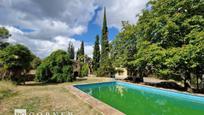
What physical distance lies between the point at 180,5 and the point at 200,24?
6.69ft

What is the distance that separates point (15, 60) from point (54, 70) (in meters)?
4.59

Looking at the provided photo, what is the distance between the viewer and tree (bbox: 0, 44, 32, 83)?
14406 millimetres

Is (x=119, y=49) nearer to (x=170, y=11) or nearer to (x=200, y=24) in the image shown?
(x=170, y=11)

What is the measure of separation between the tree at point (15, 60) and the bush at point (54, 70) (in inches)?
86.2

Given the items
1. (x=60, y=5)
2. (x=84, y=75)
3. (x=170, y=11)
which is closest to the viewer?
(x=170, y=11)

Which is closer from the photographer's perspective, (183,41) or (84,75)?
(183,41)

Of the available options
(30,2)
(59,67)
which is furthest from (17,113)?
(59,67)

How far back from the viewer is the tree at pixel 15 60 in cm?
1441

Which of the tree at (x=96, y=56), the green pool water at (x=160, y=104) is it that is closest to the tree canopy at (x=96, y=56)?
the tree at (x=96, y=56)

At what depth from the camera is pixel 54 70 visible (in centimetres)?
1828

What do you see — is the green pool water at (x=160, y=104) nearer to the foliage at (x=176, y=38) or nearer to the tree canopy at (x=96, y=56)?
the foliage at (x=176, y=38)

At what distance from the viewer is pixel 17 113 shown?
379cm

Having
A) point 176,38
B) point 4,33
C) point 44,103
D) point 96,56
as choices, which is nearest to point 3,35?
point 4,33

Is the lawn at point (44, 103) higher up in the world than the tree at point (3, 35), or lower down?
lower down
